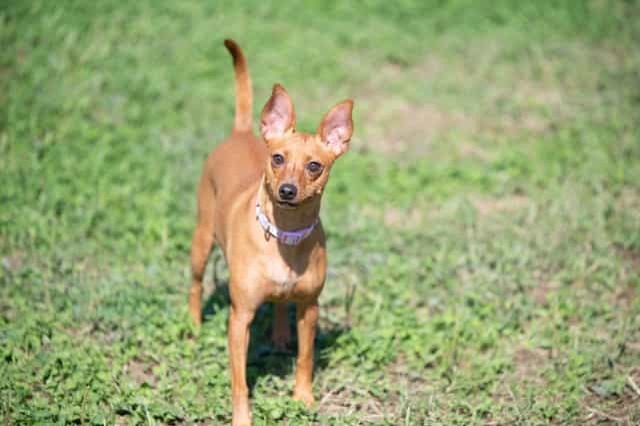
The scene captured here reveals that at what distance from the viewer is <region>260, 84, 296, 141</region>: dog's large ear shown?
517cm

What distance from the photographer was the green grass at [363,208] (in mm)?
5633

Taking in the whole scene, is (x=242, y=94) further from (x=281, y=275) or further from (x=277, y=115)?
(x=281, y=275)

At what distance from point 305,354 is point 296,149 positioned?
1278 mm

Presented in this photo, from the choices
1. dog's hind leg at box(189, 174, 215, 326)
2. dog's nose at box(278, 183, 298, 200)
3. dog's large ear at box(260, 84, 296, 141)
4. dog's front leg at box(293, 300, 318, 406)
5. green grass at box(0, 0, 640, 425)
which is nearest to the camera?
dog's nose at box(278, 183, 298, 200)

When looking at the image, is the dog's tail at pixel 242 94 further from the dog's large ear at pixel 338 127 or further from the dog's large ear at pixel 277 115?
the dog's large ear at pixel 338 127

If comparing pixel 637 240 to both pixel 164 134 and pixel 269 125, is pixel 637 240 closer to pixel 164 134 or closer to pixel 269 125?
pixel 269 125

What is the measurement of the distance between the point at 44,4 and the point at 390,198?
15.3 feet

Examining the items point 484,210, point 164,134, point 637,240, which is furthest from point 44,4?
point 637,240

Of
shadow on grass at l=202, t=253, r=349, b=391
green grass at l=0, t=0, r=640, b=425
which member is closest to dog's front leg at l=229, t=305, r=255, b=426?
green grass at l=0, t=0, r=640, b=425

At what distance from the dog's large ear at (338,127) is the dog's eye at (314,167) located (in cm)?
21

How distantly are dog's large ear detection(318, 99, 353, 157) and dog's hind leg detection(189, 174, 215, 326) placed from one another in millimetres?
1160

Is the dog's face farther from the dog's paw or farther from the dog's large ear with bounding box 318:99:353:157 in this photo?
the dog's paw

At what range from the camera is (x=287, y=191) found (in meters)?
4.75

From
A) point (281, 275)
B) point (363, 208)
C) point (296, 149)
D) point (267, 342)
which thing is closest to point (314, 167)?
point (296, 149)
